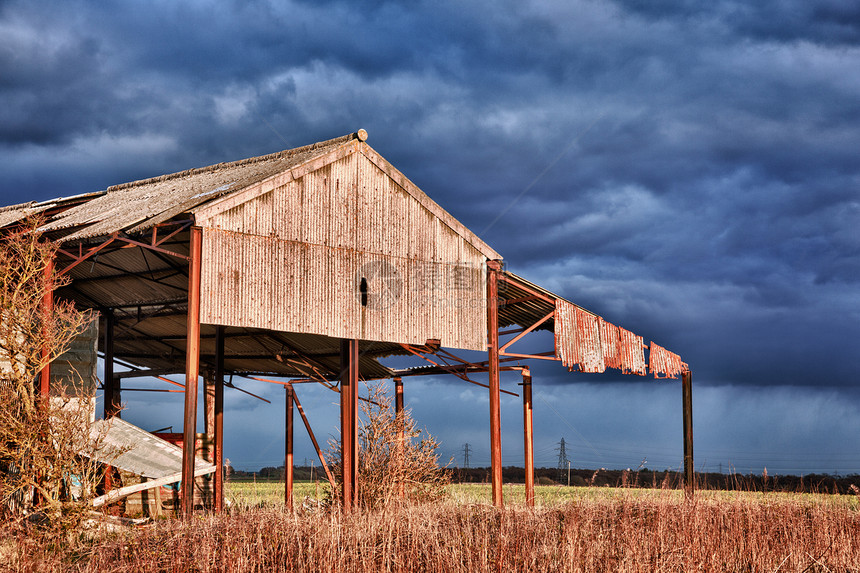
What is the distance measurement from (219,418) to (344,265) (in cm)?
991

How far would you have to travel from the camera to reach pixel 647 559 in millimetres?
11977

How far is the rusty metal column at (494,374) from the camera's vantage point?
2066 cm

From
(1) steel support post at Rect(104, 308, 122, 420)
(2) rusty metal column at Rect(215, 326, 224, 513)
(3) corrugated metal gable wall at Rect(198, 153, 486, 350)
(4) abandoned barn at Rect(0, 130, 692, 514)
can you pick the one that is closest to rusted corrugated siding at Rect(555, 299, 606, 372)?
(4) abandoned barn at Rect(0, 130, 692, 514)

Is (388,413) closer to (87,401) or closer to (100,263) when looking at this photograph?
(87,401)

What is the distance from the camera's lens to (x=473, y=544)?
13.2 m

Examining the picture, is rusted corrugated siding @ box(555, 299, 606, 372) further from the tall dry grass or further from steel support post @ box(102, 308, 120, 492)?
steel support post @ box(102, 308, 120, 492)

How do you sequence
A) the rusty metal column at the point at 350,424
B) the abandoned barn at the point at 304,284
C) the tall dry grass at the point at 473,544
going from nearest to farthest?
the tall dry grass at the point at 473,544 → the abandoned barn at the point at 304,284 → the rusty metal column at the point at 350,424

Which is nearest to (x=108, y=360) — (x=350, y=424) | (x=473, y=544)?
(x=350, y=424)

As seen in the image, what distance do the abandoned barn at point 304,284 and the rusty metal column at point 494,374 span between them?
1.5 inches

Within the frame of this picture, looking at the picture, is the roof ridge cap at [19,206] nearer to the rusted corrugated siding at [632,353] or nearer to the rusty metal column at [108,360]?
the rusty metal column at [108,360]

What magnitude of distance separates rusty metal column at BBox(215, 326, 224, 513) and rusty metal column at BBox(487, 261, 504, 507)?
6907 mm

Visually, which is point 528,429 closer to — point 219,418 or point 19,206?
point 219,418

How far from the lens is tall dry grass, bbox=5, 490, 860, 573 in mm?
11945

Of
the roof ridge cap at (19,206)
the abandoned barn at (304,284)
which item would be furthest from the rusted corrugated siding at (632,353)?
the roof ridge cap at (19,206)
